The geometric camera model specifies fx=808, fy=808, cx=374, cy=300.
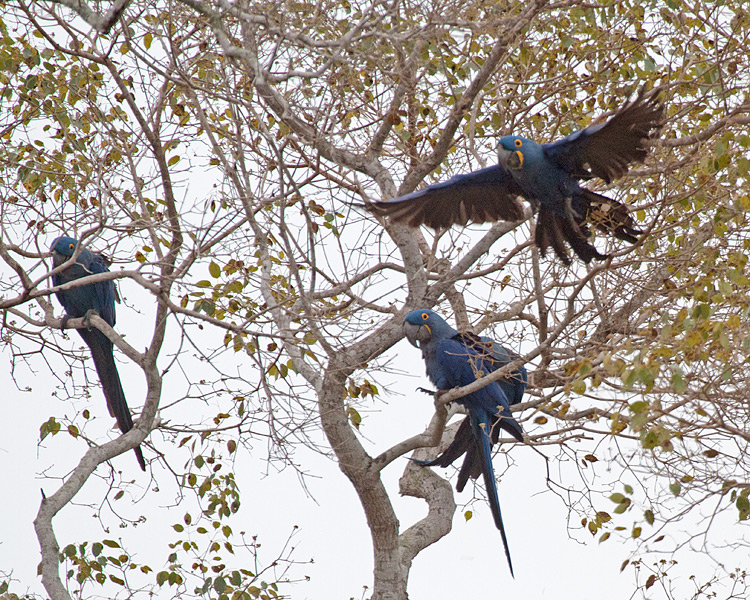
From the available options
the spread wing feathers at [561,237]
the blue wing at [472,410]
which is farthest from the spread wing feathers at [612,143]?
the blue wing at [472,410]

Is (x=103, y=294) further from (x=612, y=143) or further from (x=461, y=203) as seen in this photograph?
(x=612, y=143)

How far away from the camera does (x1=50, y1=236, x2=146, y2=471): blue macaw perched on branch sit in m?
5.12

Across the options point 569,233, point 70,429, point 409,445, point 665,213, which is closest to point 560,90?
point 569,233

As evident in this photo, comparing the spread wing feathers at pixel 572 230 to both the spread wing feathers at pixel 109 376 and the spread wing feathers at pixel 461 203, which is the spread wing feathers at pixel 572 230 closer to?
the spread wing feathers at pixel 461 203

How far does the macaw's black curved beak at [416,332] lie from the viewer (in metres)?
4.86

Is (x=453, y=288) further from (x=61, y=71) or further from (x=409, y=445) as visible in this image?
(x=61, y=71)

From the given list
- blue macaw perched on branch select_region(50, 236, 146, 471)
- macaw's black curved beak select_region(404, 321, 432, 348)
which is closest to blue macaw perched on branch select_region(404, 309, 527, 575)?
macaw's black curved beak select_region(404, 321, 432, 348)

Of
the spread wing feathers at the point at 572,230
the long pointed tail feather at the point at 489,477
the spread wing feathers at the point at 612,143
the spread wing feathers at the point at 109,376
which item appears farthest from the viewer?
the spread wing feathers at the point at 109,376

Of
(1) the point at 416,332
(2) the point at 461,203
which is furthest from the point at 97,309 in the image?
(2) the point at 461,203

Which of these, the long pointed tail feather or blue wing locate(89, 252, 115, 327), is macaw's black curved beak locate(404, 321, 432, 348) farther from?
blue wing locate(89, 252, 115, 327)

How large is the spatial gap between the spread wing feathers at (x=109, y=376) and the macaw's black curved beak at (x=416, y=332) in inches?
70.1

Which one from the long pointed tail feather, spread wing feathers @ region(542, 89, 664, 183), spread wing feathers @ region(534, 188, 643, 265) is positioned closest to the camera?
spread wing feathers @ region(542, 89, 664, 183)

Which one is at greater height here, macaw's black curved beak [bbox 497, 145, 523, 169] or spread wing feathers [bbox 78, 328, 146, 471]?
spread wing feathers [bbox 78, 328, 146, 471]

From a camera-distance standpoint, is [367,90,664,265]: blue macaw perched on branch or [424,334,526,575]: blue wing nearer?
[367,90,664,265]: blue macaw perched on branch
